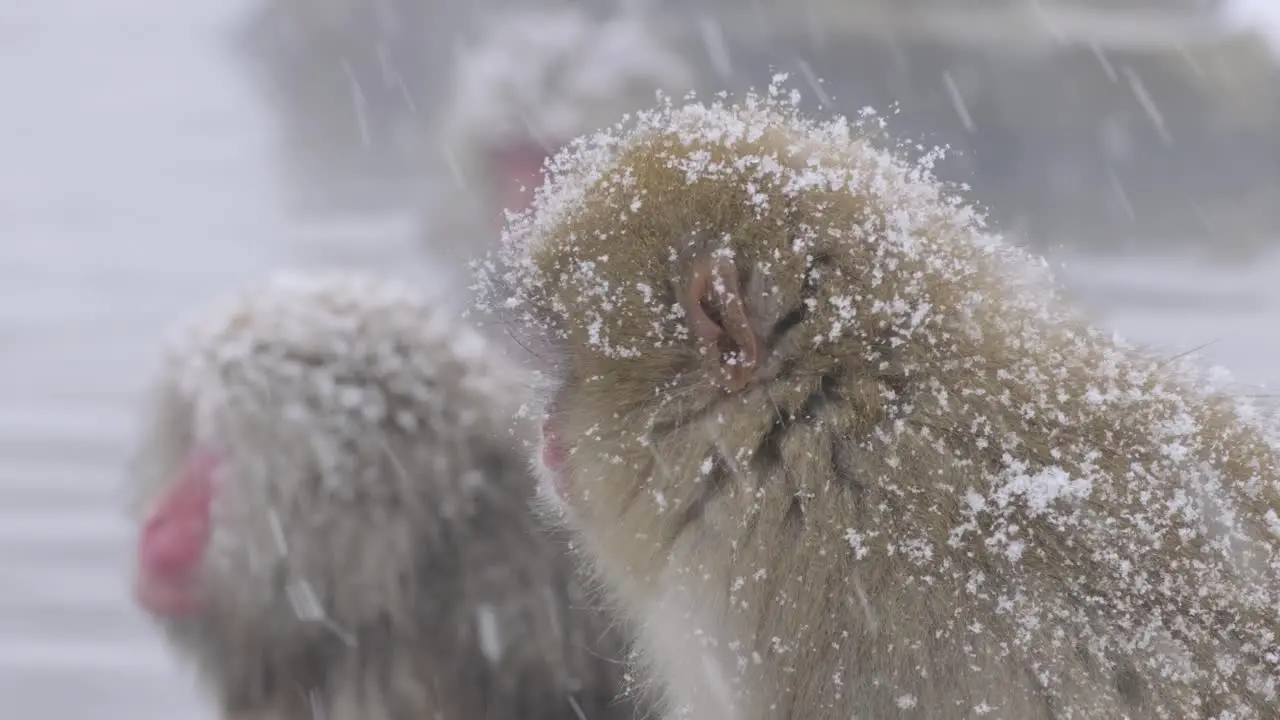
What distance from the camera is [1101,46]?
13.6ft

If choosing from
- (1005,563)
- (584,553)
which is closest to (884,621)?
(1005,563)

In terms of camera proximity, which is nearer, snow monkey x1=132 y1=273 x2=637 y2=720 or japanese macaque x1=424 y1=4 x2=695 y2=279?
snow monkey x1=132 y1=273 x2=637 y2=720

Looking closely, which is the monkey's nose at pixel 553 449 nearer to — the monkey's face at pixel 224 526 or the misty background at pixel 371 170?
the monkey's face at pixel 224 526

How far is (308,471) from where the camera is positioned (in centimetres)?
131

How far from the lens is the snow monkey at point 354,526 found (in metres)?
1.31

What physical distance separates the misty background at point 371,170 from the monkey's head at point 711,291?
4.79 ft

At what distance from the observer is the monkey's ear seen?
95 centimetres

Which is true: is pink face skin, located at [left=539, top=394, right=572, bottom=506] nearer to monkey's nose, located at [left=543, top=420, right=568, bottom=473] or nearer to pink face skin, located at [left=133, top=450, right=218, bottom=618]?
monkey's nose, located at [left=543, top=420, right=568, bottom=473]

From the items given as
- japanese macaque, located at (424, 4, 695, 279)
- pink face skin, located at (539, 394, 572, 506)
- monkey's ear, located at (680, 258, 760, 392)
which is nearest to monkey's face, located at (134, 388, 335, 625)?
pink face skin, located at (539, 394, 572, 506)

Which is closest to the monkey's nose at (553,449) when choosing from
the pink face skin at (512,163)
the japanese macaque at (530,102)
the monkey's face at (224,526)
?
the monkey's face at (224,526)

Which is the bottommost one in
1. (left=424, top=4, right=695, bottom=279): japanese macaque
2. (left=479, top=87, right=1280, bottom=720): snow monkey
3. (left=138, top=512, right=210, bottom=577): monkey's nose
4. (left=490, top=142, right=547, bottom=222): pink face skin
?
(left=479, top=87, right=1280, bottom=720): snow monkey

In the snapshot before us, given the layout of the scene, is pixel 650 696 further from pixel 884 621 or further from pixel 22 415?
pixel 22 415

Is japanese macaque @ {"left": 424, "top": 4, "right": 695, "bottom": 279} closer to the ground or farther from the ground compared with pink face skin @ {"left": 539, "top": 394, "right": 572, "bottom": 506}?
farther from the ground

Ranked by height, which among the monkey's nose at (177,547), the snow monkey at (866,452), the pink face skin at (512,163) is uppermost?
the pink face skin at (512,163)
